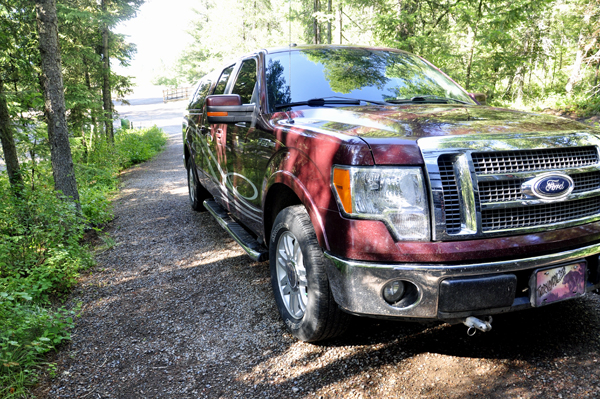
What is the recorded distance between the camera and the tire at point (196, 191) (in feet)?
20.4

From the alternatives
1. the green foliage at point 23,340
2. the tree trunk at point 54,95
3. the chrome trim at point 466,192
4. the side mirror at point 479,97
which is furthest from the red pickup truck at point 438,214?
the tree trunk at point 54,95

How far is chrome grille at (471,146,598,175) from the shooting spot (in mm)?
2117

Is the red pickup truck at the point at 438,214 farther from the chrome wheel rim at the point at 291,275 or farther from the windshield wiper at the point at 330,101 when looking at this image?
the windshield wiper at the point at 330,101

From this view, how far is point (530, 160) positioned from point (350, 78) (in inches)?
68.8

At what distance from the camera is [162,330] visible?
3.32 meters

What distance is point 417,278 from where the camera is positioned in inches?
83.1

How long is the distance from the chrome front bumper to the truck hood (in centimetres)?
53

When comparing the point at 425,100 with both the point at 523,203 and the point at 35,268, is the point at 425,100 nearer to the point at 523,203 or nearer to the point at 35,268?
the point at 523,203

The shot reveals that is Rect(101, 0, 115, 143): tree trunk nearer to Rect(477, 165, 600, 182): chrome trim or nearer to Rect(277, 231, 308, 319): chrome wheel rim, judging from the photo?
Rect(277, 231, 308, 319): chrome wheel rim

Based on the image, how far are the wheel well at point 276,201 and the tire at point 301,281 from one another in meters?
0.16

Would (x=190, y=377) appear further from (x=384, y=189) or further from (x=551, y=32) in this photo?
(x=551, y=32)

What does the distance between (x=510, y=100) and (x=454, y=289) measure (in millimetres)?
20009

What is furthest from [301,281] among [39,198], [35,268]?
[39,198]

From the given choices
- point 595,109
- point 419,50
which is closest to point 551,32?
point 595,109
